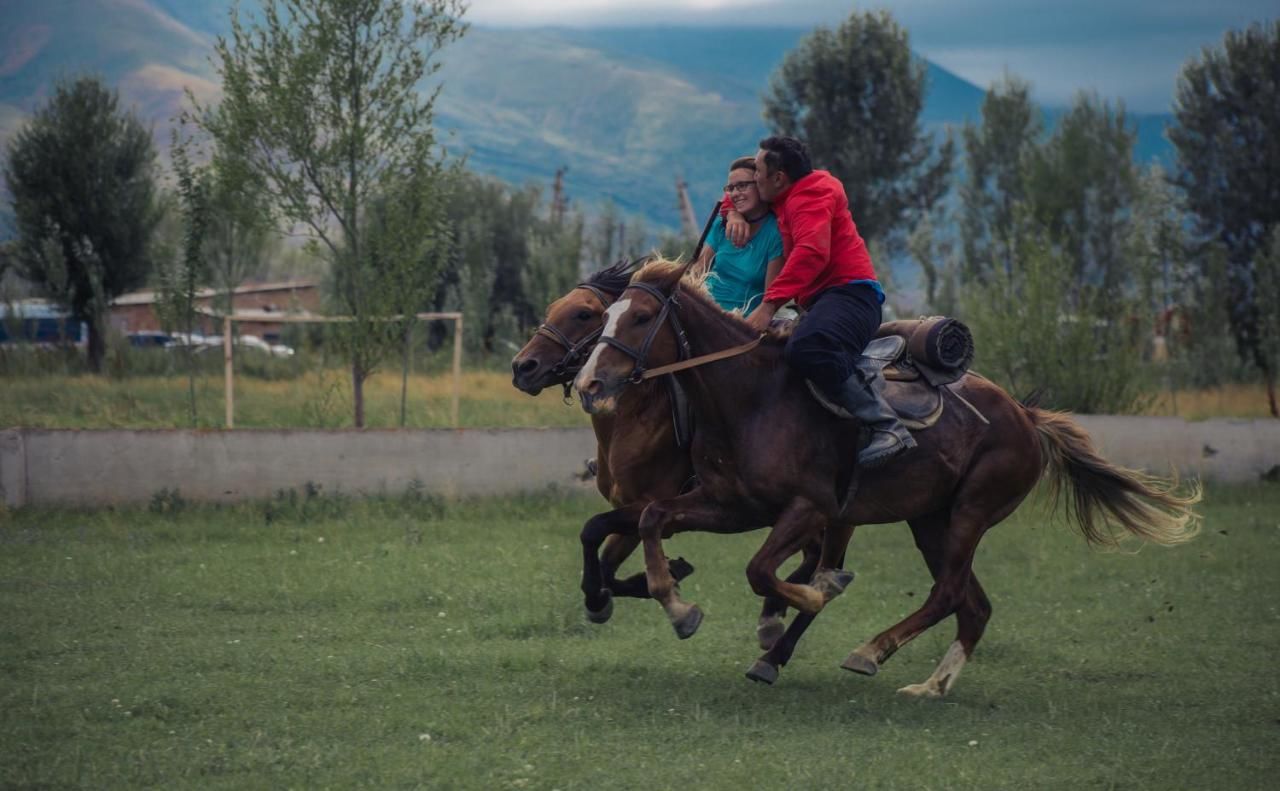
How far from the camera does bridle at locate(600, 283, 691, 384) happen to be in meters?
7.43

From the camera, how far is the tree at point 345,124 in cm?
1902

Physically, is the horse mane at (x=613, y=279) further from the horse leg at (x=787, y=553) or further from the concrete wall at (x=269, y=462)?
the concrete wall at (x=269, y=462)

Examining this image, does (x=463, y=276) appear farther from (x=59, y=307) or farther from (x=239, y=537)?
(x=239, y=537)

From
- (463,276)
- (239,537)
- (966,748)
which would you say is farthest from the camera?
(463,276)

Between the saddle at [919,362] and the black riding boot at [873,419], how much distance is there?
0.65ft

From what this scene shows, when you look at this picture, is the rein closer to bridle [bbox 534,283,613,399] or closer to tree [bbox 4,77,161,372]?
bridle [bbox 534,283,613,399]

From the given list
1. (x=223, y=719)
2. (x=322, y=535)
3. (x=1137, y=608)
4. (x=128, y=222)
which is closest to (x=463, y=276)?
(x=128, y=222)

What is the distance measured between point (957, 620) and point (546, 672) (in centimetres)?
244

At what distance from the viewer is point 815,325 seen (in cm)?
789

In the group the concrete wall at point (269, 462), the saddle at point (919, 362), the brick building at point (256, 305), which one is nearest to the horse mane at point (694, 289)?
the saddle at point (919, 362)

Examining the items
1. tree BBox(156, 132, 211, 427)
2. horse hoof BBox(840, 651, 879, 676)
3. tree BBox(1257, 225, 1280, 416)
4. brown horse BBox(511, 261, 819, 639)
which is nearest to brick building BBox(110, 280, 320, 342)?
tree BBox(156, 132, 211, 427)

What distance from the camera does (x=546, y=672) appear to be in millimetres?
8391

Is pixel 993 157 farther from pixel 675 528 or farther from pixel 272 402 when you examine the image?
pixel 675 528

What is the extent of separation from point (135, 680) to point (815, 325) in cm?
409
